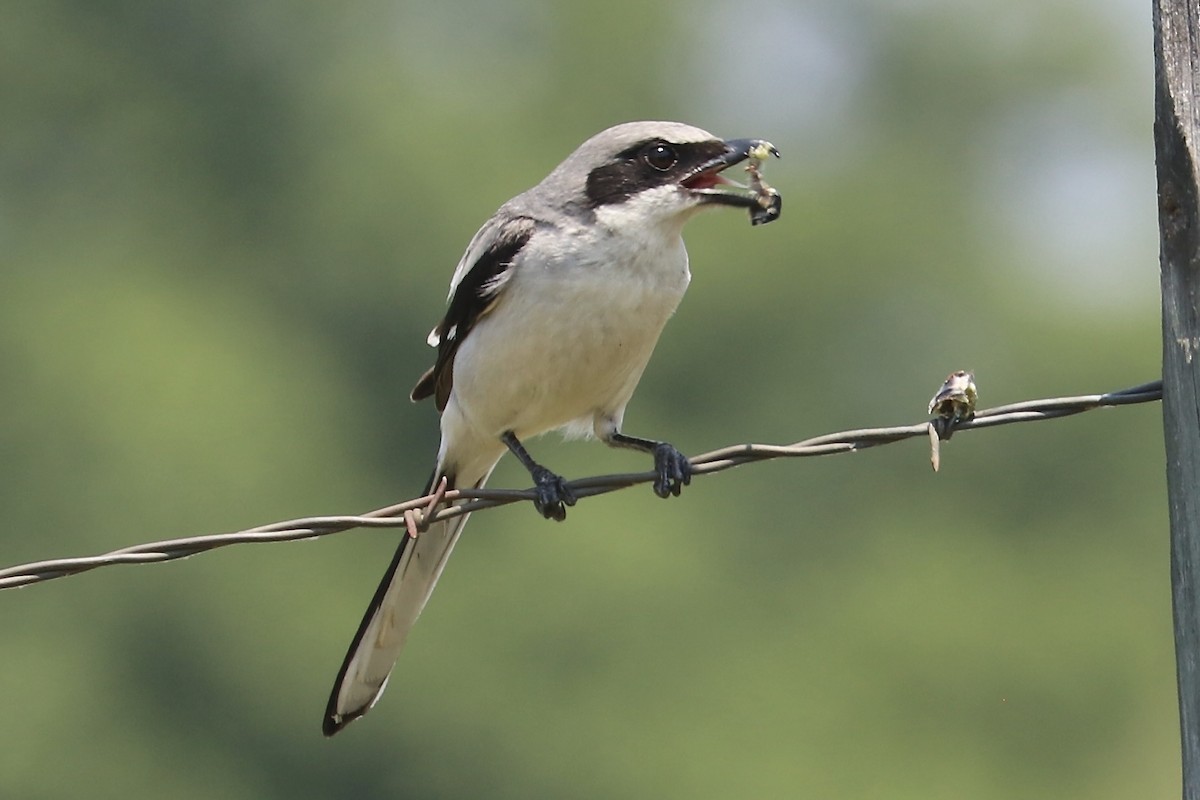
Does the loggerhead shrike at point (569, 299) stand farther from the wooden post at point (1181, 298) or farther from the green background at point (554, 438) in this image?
the green background at point (554, 438)

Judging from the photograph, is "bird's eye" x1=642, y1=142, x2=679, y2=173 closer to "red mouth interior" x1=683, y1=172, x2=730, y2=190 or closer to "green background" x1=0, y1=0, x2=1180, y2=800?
"red mouth interior" x1=683, y1=172, x2=730, y2=190

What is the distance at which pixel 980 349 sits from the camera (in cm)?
2044

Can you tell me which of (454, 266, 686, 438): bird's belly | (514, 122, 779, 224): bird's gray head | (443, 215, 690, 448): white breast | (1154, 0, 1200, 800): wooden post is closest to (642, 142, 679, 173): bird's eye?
(514, 122, 779, 224): bird's gray head

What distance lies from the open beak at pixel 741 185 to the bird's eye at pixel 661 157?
3.2 inches

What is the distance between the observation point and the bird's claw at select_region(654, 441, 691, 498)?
4676 millimetres

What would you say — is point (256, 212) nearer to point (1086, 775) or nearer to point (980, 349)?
point (980, 349)

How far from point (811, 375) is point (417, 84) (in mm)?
6936

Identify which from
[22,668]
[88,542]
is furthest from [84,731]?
[88,542]

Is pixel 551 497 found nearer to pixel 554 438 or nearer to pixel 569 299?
pixel 569 299

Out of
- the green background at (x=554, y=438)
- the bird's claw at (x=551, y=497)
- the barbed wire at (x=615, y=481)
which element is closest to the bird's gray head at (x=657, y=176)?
the bird's claw at (x=551, y=497)

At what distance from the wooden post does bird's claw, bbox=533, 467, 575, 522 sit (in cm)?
176

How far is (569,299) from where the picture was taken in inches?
195

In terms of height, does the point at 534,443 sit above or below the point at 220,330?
below

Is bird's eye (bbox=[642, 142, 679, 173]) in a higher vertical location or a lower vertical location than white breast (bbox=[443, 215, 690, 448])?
higher
